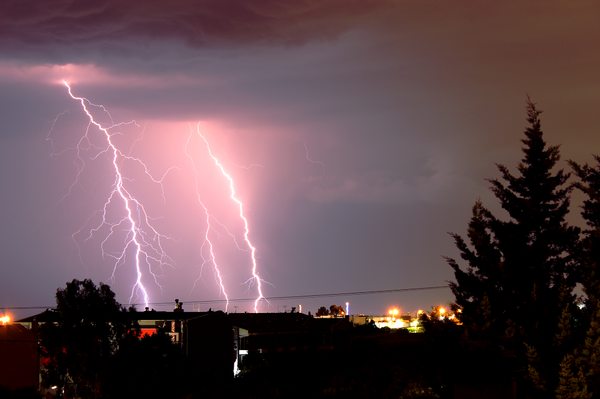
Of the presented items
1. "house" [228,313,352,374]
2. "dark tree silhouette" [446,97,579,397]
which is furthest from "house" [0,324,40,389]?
"dark tree silhouette" [446,97,579,397]

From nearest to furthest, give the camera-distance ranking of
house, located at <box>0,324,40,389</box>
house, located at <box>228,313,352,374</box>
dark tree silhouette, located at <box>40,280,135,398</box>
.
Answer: dark tree silhouette, located at <box>40,280,135,398</box> < house, located at <box>0,324,40,389</box> < house, located at <box>228,313,352,374</box>

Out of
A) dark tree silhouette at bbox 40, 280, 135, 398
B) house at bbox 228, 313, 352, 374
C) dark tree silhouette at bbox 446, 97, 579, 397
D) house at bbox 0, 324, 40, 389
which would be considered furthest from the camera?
house at bbox 228, 313, 352, 374

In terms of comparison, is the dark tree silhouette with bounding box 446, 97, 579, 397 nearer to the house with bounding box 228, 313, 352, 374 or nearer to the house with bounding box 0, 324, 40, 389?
the house with bounding box 228, 313, 352, 374

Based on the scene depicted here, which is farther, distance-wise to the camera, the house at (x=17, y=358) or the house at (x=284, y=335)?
the house at (x=284, y=335)

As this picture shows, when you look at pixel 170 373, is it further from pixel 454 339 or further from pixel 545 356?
pixel 545 356

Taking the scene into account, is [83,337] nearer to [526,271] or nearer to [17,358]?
[17,358]

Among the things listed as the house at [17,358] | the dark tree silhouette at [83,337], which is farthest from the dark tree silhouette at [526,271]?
the house at [17,358]

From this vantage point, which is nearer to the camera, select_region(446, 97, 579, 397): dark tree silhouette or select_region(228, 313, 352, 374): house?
select_region(446, 97, 579, 397): dark tree silhouette

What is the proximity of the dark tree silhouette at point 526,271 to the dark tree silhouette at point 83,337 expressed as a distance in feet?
65.3

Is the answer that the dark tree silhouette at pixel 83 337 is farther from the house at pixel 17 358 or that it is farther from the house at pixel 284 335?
the house at pixel 284 335

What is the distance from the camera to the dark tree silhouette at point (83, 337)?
29.1 meters

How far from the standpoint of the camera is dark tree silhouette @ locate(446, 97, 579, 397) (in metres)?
18.8

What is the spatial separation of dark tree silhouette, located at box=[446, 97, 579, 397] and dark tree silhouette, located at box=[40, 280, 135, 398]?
19918 millimetres

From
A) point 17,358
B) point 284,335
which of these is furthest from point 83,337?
point 284,335
